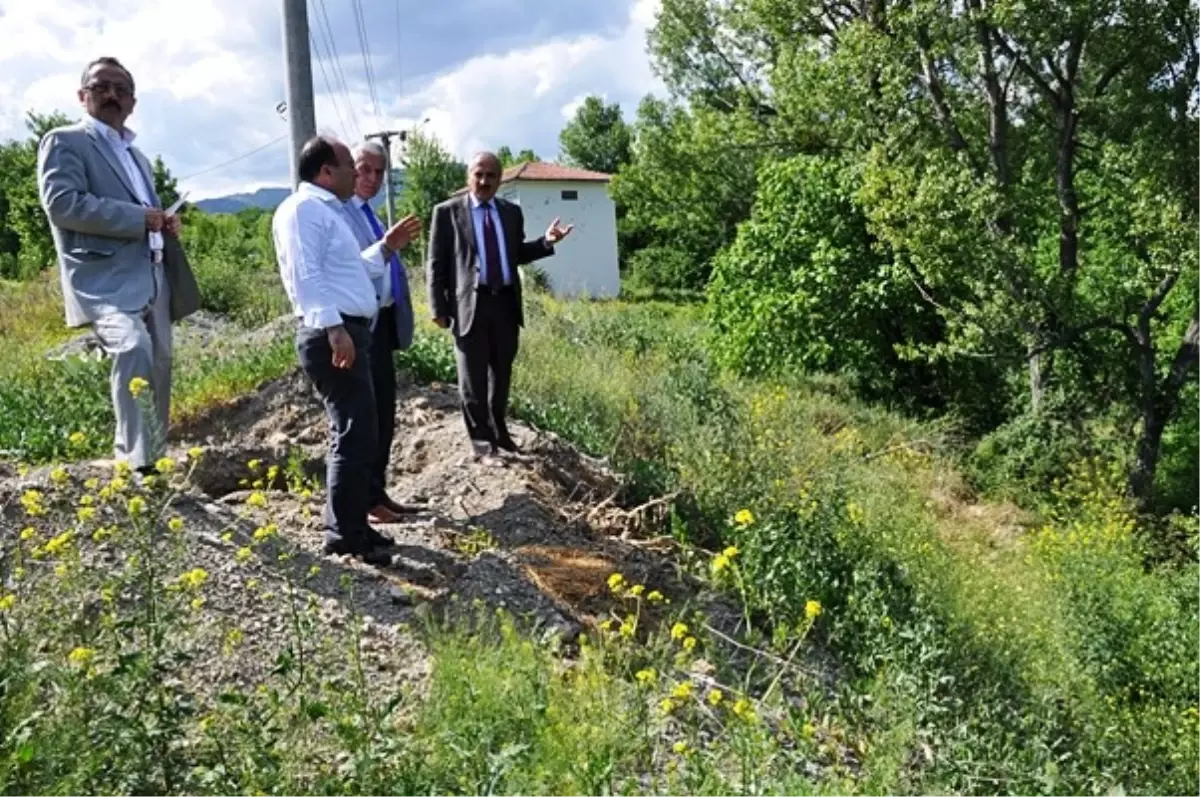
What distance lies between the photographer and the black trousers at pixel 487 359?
595 centimetres

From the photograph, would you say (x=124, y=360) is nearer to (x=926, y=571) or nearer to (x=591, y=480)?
(x=591, y=480)

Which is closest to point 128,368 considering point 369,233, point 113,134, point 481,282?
point 113,134

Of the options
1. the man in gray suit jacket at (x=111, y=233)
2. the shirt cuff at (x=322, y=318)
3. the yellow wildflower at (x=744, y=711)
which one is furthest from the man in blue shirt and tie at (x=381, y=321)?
the yellow wildflower at (x=744, y=711)

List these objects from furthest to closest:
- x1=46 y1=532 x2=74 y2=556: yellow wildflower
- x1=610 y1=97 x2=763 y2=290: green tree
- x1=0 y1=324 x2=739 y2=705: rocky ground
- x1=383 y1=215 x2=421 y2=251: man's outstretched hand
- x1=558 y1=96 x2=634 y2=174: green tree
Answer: x1=558 y1=96 x2=634 y2=174: green tree, x1=610 y1=97 x2=763 y2=290: green tree, x1=383 y1=215 x2=421 y2=251: man's outstretched hand, x1=0 y1=324 x2=739 y2=705: rocky ground, x1=46 y1=532 x2=74 y2=556: yellow wildflower

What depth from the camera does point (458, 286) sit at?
5988 millimetres

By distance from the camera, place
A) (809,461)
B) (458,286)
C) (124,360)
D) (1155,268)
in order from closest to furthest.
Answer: (124,360)
(458,286)
(809,461)
(1155,268)

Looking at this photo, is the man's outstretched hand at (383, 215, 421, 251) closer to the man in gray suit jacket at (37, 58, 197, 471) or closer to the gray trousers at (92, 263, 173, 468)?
the man in gray suit jacket at (37, 58, 197, 471)

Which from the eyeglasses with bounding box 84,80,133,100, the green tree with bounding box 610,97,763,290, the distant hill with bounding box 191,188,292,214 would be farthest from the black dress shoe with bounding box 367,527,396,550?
the distant hill with bounding box 191,188,292,214

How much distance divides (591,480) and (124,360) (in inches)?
110

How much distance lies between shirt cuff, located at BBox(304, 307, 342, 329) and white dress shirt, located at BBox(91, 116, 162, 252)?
3.06 feet

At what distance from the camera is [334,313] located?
13.8ft

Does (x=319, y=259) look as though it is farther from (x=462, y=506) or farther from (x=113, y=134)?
(x=462, y=506)

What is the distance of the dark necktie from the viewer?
19.3 feet

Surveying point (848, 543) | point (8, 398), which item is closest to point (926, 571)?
point (848, 543)
